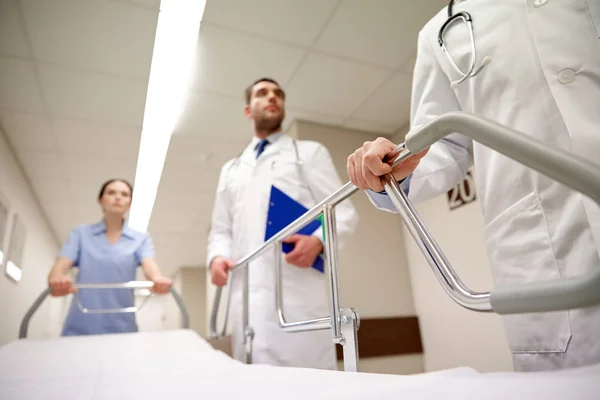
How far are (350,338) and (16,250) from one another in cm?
472

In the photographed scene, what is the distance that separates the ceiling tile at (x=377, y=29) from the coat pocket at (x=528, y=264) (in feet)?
7.05

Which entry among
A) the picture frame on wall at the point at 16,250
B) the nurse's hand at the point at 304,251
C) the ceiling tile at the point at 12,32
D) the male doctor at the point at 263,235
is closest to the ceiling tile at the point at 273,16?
the male doctor at the point at 263,235

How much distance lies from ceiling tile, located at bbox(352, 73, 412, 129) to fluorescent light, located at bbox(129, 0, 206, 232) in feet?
5.48

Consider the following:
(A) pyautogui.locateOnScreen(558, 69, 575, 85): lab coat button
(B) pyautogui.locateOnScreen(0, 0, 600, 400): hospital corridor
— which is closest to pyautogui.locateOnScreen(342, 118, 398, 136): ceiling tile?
(B) pyautogui.locateOnScreen(0, 0, 600, 400): hospital corridor

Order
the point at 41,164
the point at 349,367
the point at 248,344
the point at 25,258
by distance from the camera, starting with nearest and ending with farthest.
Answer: the point at 349,367, the point at 248,344, the point at 41,164, the point at 25,258

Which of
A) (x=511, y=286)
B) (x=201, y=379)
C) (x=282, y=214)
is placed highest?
(x=282, y=214)

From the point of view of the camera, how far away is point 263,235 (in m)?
1.91

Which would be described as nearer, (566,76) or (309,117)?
(566,76)

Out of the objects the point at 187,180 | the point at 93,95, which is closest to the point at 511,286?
the point at 93,95

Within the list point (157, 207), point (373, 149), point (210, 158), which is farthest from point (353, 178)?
point (157, 207)

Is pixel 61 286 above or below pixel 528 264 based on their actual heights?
above

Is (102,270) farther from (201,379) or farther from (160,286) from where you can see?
(201,379)

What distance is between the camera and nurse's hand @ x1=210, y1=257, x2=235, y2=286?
189cm

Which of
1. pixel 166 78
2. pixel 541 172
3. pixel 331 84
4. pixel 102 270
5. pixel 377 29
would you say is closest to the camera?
pixel 541 172
